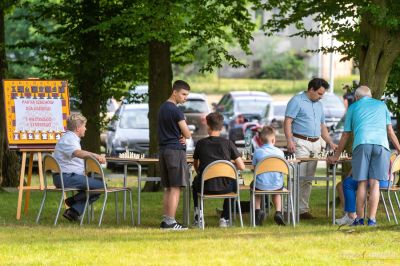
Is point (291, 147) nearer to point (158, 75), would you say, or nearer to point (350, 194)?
point (350, 194)

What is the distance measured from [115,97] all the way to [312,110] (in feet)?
32.0

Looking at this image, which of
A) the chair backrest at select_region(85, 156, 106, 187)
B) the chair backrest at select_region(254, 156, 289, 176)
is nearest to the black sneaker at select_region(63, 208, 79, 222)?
the chair backrest at select_region(85, 156, 106, 187)

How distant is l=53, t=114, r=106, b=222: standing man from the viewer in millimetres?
17047

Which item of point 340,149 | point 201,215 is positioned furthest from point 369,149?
point 201,215

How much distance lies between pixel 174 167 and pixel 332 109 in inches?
1004

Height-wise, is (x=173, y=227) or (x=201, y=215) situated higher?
(x=201, y=215)

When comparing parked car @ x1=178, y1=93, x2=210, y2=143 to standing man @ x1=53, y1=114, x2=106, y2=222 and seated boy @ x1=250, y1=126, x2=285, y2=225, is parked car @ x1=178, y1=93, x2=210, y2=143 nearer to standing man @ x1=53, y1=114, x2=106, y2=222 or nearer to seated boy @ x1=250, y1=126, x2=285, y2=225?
standing man @ x1=53, y1=114, x2=106, y2=222

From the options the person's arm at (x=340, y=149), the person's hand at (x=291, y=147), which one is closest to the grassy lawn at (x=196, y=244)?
the person's arm at (x=340, y=149)

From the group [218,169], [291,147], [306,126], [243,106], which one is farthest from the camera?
[243,106]

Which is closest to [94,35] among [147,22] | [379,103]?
[147,22]

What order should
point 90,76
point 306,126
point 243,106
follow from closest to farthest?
point 306,126 < point 90,76 < point 243,106

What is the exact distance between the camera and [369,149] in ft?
53.1

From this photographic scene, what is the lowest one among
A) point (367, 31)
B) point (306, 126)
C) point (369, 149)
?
point (369, 149)

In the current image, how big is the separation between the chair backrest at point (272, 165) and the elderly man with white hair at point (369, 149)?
35.5 inches
